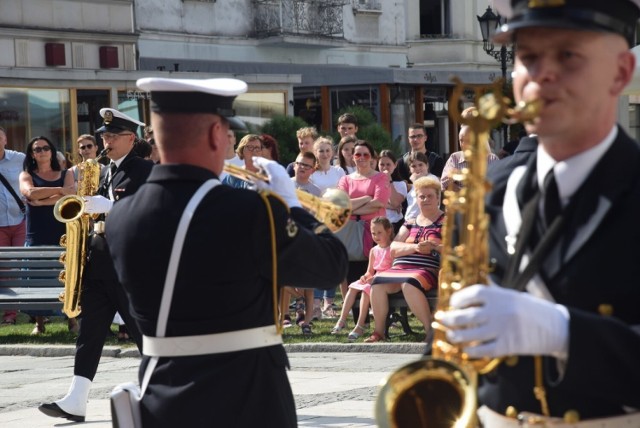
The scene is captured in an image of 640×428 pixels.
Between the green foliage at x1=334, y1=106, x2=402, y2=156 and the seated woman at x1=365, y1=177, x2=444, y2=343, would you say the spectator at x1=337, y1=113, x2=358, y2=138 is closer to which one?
the seated woman at x1=365, y1=177, x2=444, y2=343

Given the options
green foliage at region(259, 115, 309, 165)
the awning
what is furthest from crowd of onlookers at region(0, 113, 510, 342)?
the awning

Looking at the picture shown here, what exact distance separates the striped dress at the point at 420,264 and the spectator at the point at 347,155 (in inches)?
83.7

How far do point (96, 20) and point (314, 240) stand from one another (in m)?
26.3

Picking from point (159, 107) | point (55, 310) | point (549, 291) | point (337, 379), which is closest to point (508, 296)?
point (549, 291)

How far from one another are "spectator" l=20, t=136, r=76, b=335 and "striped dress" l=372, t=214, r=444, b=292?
368 centimetres

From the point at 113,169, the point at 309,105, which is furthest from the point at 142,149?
the point at 309,105

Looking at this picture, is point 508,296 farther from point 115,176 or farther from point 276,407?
point 115,176

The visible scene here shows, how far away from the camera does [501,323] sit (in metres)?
2.80

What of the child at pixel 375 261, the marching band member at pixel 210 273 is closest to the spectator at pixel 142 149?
the child at pixel 375 261

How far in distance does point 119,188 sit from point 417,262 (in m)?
3.88

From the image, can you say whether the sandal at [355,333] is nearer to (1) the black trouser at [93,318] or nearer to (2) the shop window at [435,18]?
(1) the black trouser at [93,318]

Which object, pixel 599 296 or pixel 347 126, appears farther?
pixel 347 126

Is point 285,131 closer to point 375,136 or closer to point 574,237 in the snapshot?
point 375,136

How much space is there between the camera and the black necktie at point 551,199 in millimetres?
3150
